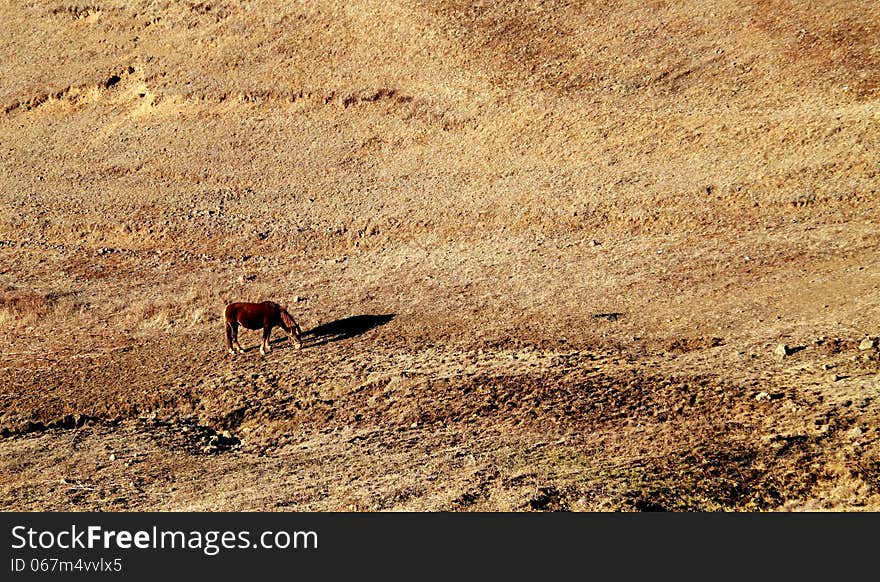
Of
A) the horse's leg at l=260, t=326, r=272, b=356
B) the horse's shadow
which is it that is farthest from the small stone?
the horse's leg at l=260, t=326, r=272, b=356

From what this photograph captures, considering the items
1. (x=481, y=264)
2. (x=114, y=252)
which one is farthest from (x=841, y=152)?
(x=114, y=252)

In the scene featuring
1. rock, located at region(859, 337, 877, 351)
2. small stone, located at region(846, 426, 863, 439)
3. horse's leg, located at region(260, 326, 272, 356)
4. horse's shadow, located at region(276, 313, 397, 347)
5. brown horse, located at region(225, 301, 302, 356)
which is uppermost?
brown horse, located at region(225, 301, 302, 356)

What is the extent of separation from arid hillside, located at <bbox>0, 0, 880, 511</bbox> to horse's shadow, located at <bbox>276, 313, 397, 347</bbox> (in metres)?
0.08

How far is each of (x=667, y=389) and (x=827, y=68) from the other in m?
21.6

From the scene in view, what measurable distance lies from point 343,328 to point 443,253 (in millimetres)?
7008

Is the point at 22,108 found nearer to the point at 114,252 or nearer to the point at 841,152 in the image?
the point at 114,252

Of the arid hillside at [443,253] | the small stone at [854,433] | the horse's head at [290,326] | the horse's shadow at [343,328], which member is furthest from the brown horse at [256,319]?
the small stone at [854,433]

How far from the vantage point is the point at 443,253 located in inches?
958

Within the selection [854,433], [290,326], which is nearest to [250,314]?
[290,326]

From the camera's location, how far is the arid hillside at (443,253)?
36.7 ft

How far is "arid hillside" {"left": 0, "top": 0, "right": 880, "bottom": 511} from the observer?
1117cm

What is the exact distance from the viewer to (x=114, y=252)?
26.9 metres

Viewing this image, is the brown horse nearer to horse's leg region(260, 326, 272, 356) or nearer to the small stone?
horse's leg region(260, 326, 272, 356)

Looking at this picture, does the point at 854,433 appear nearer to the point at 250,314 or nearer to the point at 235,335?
the point at 250,314
